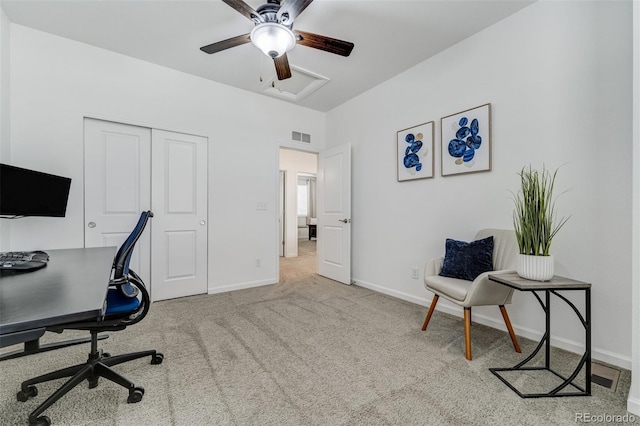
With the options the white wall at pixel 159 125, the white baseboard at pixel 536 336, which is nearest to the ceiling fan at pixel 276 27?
the white wall at pixel 159 125

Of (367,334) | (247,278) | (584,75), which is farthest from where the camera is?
(247,278)

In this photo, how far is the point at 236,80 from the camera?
3.44 metres

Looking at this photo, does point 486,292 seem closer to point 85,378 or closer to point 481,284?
point 481,284

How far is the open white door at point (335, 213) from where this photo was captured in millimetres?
3876

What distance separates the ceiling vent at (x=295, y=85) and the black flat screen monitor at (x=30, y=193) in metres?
2.30

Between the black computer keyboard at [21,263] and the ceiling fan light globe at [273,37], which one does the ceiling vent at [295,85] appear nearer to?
the ceiling fan light globe at [273,37]

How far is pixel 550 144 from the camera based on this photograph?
2.11 metres

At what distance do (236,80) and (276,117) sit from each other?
74 cm

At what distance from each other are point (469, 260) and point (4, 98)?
417 cm

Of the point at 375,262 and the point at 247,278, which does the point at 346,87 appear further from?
the point at 247,278

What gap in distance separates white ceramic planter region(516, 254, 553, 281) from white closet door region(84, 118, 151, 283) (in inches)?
138

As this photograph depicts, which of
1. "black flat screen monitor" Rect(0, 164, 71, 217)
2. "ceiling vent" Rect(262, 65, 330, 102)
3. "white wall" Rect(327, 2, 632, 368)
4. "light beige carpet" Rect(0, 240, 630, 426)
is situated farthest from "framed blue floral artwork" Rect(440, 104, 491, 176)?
"black flat screen monitor" Rect(0, 164, 71, 217)

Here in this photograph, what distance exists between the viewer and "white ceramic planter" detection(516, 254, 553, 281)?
1608 mm

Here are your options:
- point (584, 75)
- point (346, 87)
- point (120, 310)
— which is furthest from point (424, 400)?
point (346, 87)
